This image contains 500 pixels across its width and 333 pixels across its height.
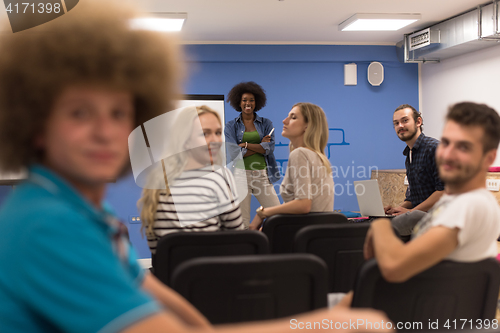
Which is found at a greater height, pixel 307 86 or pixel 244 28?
pixel 244 28

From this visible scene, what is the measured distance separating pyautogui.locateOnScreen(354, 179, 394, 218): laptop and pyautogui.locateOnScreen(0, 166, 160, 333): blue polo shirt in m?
2.83

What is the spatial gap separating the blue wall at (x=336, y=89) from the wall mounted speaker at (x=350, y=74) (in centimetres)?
7

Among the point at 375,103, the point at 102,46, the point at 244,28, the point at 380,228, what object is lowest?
the point at 380,228

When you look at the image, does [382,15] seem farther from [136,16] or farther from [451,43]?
[136,16]

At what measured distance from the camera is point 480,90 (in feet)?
17.5

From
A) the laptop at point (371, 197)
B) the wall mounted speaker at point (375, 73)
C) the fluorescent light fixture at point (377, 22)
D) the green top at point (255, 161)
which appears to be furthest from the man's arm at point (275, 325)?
the wall mounted speaker at point (375, 73)

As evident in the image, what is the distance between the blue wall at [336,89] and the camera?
5.97m

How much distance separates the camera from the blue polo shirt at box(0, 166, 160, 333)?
43cm

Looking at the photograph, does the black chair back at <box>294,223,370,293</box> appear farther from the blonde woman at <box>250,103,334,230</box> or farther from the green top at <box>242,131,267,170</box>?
the green top at <box>242,131,267,170</box>

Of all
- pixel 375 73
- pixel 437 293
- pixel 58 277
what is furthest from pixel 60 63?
pixel 375 73

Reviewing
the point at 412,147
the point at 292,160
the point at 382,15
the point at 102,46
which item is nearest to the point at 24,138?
the point at 102,46

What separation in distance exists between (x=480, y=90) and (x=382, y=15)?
172cm

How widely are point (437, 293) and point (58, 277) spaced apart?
3.07 feet

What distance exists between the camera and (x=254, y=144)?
473 centimetres
